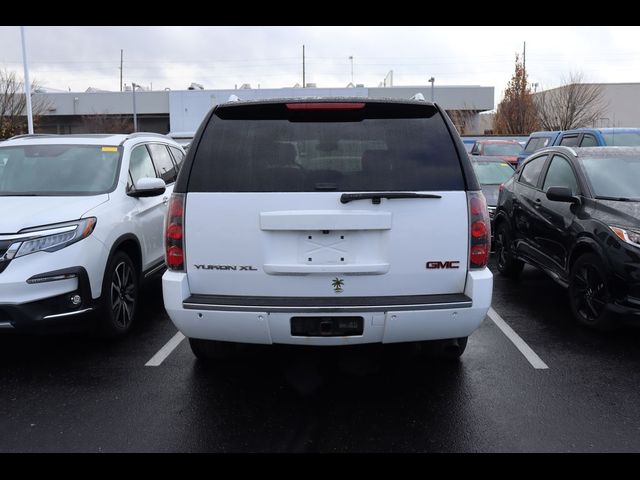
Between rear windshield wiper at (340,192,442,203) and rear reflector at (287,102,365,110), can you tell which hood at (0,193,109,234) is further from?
rear windshield wiper at (340,192,442,203)

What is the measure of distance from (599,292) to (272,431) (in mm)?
3293

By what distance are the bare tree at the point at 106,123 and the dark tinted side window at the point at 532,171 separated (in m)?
43.2

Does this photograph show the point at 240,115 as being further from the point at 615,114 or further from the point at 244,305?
the point at 615,114


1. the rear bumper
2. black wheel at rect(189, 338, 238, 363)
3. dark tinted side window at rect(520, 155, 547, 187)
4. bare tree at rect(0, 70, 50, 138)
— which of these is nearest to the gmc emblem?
the rear bumper

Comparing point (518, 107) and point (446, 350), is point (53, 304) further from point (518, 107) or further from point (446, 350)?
point (518, 107)

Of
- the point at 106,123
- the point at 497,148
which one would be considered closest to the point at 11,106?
the point at 106,123

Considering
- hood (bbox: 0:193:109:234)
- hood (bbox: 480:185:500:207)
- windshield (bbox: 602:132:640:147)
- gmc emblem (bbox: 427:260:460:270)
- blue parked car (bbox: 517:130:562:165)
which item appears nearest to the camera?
gmc emblem (bbox: 427:260:460:270)

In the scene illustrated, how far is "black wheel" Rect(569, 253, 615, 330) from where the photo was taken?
16.0 feet

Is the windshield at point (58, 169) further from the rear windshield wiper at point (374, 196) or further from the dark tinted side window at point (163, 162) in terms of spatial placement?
the rear windshield wiper at point (374, 196)

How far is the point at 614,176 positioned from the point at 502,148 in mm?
12286

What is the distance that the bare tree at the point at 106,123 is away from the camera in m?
45.6

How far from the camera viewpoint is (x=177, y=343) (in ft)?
16.1

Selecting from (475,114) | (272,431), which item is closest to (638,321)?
(272,431)

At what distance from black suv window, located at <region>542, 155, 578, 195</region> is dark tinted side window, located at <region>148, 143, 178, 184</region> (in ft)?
14.6
